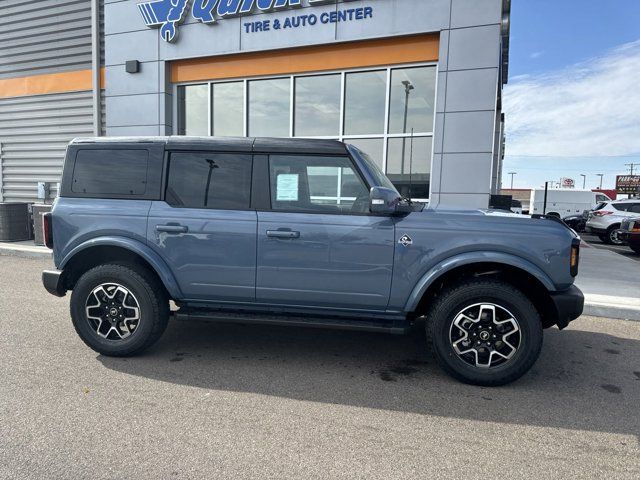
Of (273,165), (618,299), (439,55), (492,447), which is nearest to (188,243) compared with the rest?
(273,165)

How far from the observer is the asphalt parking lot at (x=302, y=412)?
2572mm

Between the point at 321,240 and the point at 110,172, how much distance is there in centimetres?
208

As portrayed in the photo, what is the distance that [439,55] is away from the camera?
8.70m

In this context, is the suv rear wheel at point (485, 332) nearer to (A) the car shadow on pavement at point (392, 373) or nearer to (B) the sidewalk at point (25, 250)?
(A) the car shadow on pavement at point (392, 373)

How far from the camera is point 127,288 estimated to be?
3.99 meters

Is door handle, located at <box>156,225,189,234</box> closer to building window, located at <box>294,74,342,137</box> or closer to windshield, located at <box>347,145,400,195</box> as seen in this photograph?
windshield, located at <box>347,145,400,195</box>

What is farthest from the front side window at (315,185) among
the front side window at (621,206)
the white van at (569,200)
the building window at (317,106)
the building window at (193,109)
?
the white van at (569,200)

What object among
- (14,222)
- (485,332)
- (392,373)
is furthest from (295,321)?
(14,222)

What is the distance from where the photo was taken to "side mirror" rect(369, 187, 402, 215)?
3.54 meters

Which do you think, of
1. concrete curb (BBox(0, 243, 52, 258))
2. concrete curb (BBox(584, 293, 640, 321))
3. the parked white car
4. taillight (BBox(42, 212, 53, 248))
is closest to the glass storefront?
concrete curb (BBox(584, 293, 640, 321))

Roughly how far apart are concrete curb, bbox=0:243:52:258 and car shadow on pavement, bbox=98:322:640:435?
254 inches

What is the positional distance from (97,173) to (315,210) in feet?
6.81

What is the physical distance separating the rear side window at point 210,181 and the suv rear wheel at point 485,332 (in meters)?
1.96

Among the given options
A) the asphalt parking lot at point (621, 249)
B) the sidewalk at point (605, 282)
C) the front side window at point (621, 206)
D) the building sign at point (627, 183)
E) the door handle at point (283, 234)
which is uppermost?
the building sign at point (627, 183)
